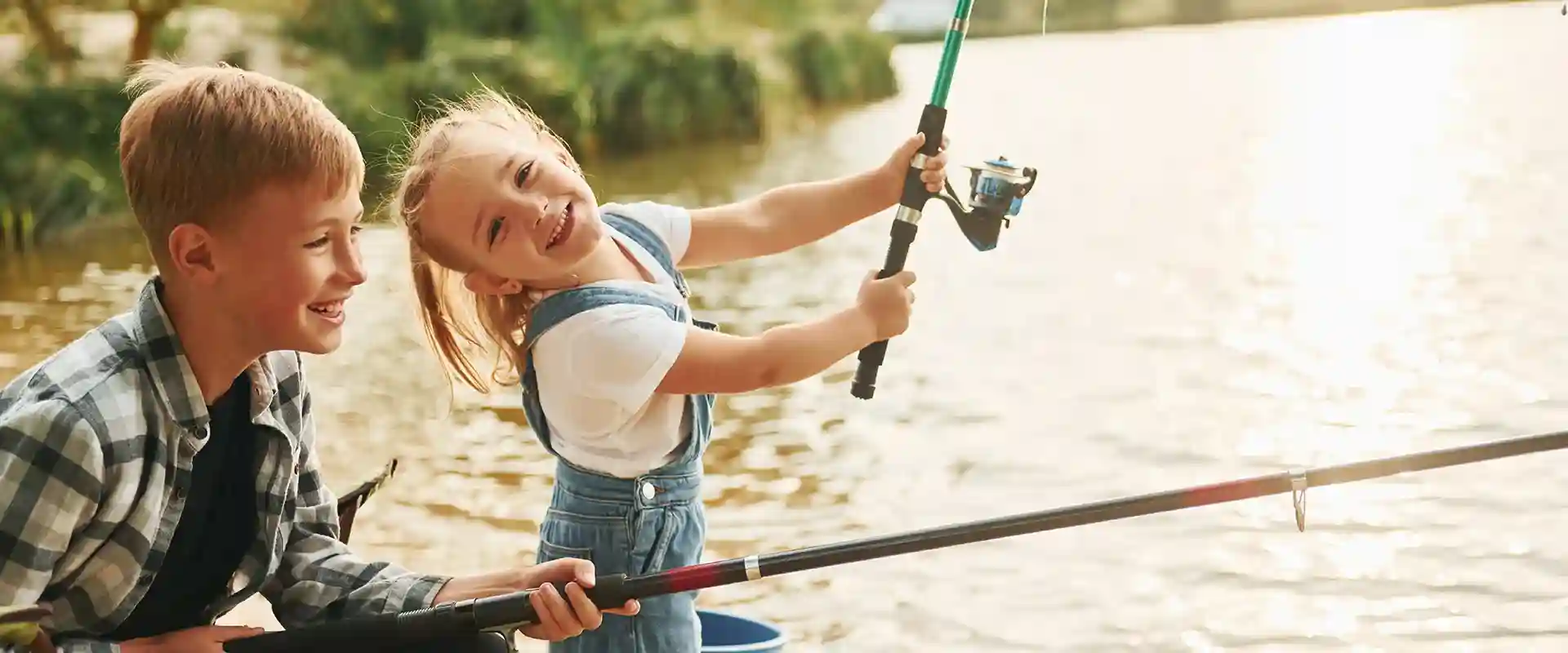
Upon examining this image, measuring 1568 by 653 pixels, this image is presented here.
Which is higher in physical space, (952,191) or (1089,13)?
(1089,13)

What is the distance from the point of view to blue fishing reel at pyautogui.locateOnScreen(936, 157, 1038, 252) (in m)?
1.90

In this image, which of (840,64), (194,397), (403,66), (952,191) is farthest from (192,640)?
(840,64)

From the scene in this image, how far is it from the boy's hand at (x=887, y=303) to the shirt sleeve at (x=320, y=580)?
487 mm

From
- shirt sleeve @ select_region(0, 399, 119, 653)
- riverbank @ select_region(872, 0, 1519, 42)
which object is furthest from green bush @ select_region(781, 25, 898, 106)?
shirt sleeve @ select_region(0, 399, 119, 653)

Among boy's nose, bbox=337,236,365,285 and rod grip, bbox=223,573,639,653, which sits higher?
boy's nose, bbox=337,236,365,285

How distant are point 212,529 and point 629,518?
0.40 meters

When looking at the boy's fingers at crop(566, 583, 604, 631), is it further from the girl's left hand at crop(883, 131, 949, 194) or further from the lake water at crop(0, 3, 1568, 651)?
the lake water at crop(0, 3, 1568, 651)

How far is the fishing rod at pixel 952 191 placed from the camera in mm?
1899

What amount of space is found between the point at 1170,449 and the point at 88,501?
327 cm

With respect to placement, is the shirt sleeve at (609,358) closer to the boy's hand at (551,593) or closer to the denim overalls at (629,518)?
the denim overalls at (629,518)

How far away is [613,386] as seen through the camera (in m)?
1.74

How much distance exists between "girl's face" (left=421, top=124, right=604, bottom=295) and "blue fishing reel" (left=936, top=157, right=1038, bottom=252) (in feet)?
1.29

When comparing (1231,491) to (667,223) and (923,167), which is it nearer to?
(923,167)

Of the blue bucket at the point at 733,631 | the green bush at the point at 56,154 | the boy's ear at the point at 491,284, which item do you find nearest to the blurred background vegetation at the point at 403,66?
the green bush at the point at 56,154
